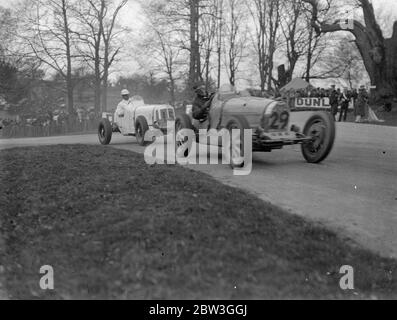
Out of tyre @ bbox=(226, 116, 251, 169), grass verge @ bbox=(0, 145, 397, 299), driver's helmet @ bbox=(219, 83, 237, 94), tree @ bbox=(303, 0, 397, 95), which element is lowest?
grass verge @ bbox=(0, 145, 397, 299)

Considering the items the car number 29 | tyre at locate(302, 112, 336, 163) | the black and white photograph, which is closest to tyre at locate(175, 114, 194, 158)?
the black and white photograph

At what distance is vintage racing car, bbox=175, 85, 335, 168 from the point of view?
27.5 feet

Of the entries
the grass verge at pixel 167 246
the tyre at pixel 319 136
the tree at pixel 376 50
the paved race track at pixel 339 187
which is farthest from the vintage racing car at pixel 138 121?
the tree at pixel 376 50

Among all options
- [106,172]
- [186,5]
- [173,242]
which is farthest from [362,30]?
[173,242]

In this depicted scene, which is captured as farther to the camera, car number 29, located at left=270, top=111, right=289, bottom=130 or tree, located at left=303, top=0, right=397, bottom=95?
tree, located at left=303, top=0, right=397, bottom=95

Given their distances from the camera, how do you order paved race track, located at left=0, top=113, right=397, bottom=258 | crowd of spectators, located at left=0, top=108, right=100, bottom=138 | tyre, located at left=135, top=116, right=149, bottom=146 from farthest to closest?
crowd of spectators, located at left=0, top=108, right=100, bottom=138
tyre, located at left=135, top=116, right=149, bottom=146
paved race track, located at left=0, top=113, right=397, bottom=258

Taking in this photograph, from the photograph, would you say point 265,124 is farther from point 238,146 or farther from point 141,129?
point 141,129

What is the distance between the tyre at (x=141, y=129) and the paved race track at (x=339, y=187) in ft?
2.14

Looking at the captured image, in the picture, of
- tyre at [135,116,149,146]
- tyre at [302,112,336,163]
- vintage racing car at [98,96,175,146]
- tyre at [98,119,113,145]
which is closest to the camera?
tyre at [302,112,336,163]

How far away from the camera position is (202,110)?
9.74m

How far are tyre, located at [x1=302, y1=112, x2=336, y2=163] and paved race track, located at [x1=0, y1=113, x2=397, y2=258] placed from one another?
0.71 ft

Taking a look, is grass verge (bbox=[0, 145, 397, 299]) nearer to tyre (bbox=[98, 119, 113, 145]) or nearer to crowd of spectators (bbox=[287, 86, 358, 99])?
tyre (bbox=[98, 119, 113, 145])

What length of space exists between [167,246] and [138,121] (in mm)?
7645
